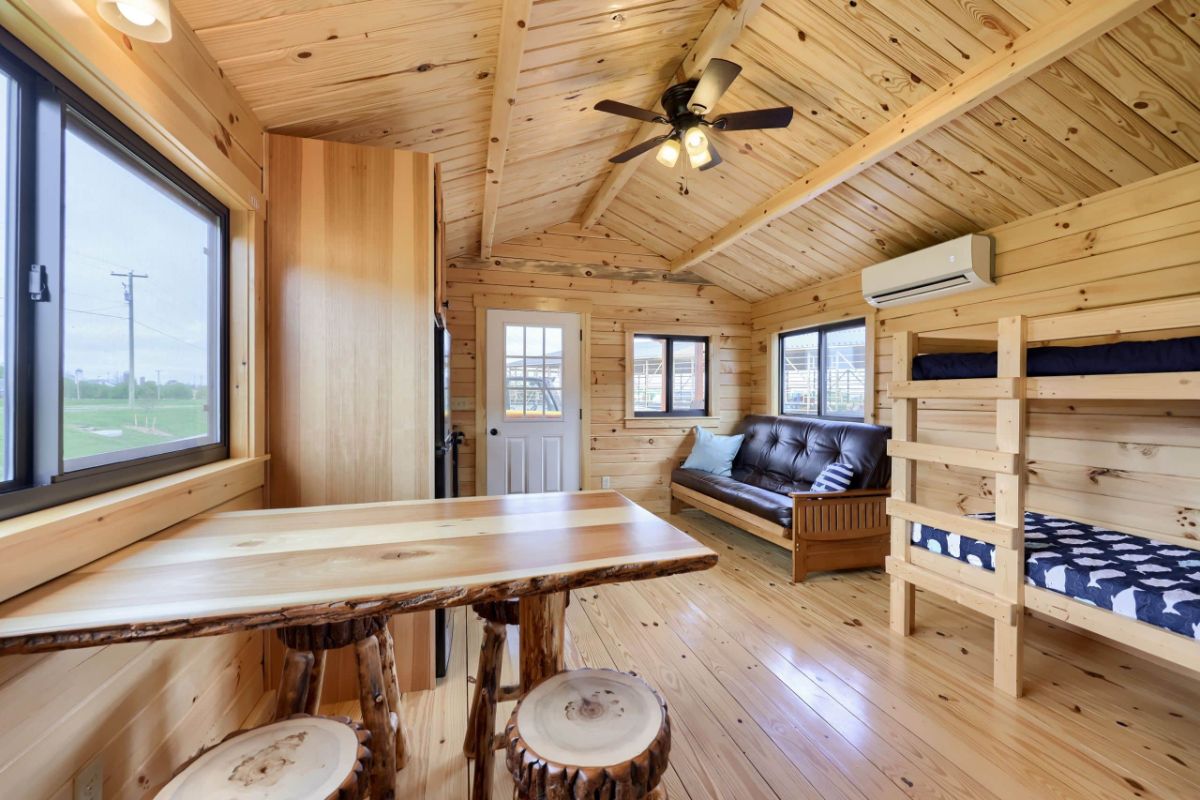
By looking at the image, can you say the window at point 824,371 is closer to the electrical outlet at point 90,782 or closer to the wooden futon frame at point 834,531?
the wooden futon frame at point 834,531

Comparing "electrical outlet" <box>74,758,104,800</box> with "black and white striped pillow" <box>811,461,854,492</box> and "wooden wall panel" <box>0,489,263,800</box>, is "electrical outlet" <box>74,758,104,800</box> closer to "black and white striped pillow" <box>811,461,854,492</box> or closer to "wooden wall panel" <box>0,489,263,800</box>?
"wooden wall panel" <box>0,489,263,800</box>

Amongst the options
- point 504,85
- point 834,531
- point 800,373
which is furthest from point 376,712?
point 800,373

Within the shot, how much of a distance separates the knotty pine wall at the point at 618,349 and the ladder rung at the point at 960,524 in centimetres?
243

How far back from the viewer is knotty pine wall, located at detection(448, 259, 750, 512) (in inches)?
162

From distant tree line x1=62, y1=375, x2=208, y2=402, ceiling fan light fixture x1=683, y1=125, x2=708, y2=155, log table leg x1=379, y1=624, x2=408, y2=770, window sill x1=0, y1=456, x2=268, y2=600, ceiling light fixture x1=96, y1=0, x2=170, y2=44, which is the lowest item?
log table leg x1=379, y1=624, x2=408, y2=770

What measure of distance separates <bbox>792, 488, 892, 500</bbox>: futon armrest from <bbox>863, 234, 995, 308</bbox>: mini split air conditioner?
4.19 ft

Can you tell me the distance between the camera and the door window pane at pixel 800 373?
4.29 metres

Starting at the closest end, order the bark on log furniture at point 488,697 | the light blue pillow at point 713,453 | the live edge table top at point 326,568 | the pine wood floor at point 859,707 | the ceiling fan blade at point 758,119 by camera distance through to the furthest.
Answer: the live edge table top at point 326,568, the bark on log furniture at point 488,697, the pine wood floor at point 859,707, the ceiling fan blade at point 758,119, the light blue pillow at point 713,453

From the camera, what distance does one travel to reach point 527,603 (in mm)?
1231

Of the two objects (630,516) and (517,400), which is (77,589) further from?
(517,400)

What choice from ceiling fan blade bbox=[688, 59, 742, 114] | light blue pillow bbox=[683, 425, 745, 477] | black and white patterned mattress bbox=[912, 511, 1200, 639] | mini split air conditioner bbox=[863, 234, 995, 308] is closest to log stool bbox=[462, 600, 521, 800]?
black and white patterned mattress bbox=[912, 511, 1200, 639]

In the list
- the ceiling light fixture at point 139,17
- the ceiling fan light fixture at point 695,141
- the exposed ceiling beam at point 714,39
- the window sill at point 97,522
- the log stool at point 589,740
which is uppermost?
the exposed ceiling beam at point 714,39

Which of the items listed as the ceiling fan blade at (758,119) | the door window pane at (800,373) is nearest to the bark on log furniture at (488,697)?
the ceiling fan blade at (758,119)

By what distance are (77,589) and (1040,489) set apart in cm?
367
